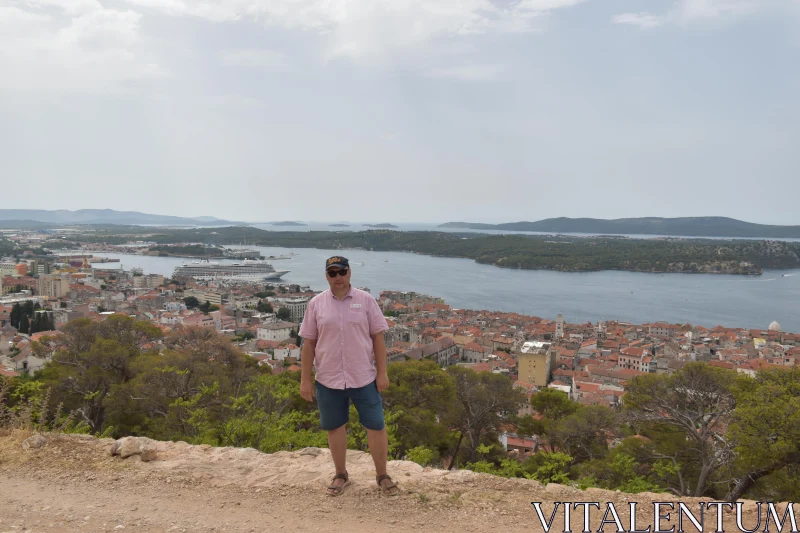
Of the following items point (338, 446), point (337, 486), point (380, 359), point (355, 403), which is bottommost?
point (337, 486)

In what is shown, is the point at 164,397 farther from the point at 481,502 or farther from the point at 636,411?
the point at 636,411

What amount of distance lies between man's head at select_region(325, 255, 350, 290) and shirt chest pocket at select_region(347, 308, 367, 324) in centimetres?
14

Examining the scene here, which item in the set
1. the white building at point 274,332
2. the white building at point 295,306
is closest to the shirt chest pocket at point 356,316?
the white building at point 274,332

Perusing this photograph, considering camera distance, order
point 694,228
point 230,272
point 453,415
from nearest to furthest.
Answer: point 453,415 → point 230,272 → point 694,228

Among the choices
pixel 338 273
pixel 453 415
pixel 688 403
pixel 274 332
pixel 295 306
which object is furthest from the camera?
pixel 295 306

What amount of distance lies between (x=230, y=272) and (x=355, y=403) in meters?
74.0

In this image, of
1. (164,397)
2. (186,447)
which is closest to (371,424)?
(186,447)

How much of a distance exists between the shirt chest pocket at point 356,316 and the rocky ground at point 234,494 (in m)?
0.94

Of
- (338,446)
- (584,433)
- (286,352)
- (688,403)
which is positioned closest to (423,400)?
(584,433)

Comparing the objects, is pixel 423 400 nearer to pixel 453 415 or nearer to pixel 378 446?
pixel 453 415

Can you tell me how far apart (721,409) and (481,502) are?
6302 mm

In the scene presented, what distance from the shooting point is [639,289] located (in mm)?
60906

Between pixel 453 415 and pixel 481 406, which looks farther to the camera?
pixel 481 406

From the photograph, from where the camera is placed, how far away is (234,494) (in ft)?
8.83
